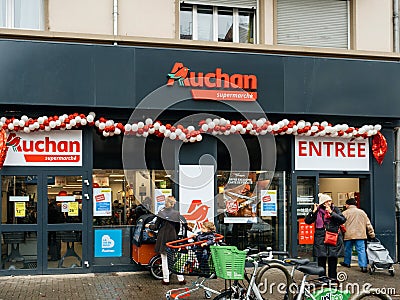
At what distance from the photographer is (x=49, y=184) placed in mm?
12359

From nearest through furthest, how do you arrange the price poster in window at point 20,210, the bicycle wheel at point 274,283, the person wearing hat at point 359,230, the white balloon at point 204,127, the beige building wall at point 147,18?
the bicycle wheel at point 274,283 → the price poster in window at point 20,210 → the white balloon at point 204,127 → the beige building wall at point 147,18 → the person wearing hat at point 359,230

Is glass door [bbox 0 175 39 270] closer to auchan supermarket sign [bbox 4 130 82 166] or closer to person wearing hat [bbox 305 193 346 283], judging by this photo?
auchan supermarket sign [bbox 4 130 82 166]

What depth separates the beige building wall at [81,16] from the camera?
12.7 metres

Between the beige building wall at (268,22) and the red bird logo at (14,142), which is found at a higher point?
the beige building wall at (268,22)

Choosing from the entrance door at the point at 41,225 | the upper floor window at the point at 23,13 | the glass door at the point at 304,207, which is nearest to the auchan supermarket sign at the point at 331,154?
the glass door at the point at 304,207

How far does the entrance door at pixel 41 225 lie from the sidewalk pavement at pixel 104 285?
0.93ft

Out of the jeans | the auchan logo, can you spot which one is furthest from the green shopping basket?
the jeans

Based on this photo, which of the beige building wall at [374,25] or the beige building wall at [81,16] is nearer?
the beige building wall at [81,16]

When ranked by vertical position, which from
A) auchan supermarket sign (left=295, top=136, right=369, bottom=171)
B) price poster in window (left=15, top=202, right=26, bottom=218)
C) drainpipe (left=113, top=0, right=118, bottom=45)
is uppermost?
drainpipe (left=113, top=0, right=118, bottom=45)

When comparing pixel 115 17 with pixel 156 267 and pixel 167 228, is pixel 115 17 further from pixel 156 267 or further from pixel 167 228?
pixel 156 267

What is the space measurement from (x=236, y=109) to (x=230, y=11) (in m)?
2.51

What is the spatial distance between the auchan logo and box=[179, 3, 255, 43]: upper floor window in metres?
1.24

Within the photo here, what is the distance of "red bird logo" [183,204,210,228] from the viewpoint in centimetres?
1304

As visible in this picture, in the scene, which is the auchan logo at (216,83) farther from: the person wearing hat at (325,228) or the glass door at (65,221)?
the person wearing hat at (325,228)
